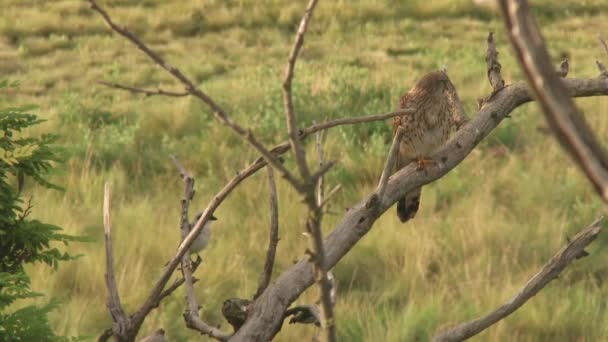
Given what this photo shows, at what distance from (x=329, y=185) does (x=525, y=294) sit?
4122 mm

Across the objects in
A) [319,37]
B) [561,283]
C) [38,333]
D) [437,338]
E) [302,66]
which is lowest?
[437,338]

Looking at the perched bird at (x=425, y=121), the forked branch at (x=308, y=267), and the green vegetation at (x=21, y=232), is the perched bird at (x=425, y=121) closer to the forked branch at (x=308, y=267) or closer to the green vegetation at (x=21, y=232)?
Answer: the green vegetation at (x=21, y=232)

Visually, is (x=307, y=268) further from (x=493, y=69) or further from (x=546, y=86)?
(x=546, y=86)

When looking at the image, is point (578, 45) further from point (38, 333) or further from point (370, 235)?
point (38, 333)

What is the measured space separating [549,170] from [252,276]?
7.43 ft

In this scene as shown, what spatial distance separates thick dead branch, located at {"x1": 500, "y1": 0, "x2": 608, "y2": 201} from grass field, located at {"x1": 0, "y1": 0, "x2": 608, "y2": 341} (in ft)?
6.87

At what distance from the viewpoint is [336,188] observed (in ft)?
2.40

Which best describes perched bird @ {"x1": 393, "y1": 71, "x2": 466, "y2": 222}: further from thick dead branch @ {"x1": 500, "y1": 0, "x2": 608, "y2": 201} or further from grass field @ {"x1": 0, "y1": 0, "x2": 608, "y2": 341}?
thick dead branch @ {"x1": 500, "y1": 0, "x2": 608, "y2": 201}

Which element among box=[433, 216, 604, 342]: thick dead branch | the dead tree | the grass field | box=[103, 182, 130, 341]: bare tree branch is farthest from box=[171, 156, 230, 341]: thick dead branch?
the grass field

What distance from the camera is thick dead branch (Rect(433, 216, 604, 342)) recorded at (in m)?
1.25

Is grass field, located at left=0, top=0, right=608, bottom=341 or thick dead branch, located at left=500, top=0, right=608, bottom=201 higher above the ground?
grass field, located at left=0, top=0, right=608, bottom=341

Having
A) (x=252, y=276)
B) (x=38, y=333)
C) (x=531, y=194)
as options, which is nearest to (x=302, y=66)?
(x=531, y=194)

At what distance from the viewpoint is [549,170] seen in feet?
18.3

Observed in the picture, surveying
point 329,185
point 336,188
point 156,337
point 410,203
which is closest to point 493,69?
point 156,337
